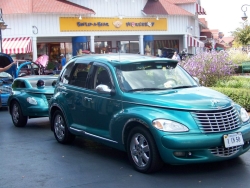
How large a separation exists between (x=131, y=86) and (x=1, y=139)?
4098 mm

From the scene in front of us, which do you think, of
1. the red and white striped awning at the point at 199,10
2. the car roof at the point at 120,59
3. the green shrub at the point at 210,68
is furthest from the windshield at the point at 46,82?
the red and white striped awning at the point at 199,10

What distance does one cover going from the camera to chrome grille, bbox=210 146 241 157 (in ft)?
20.8

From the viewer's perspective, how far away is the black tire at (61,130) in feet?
29.0

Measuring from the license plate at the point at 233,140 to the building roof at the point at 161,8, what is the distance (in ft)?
117

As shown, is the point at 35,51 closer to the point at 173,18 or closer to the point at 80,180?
the point at 173,18

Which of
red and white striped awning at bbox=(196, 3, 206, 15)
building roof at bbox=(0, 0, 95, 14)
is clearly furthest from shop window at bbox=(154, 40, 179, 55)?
building roof at bbox=(0, 0, 95, 14)

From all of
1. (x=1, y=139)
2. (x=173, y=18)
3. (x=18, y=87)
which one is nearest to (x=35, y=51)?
(x=173, y=18)

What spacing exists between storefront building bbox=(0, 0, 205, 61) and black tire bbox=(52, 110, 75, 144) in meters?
26.5

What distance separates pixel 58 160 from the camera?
7.81 m

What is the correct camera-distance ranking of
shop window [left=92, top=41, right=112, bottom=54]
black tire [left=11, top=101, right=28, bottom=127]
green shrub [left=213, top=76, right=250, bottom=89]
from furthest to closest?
shop window [left=92, top=41, right=112, bottom=54] < green shrub [left=213, top=76, right=250, bottom=89] < black tire [left=11, top=101, right=28, bottom=127]

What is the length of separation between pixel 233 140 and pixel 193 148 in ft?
2.07

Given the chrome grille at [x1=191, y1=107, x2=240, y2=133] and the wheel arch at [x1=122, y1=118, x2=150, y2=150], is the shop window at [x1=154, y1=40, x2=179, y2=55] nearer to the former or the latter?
the wheel arch at [x1=122, y1=118, x2=150, y2=150]

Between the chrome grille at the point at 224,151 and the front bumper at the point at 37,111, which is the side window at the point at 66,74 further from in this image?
the chrome grille at the point at 224,151

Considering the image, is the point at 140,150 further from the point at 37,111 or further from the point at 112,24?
the point at 112,24
